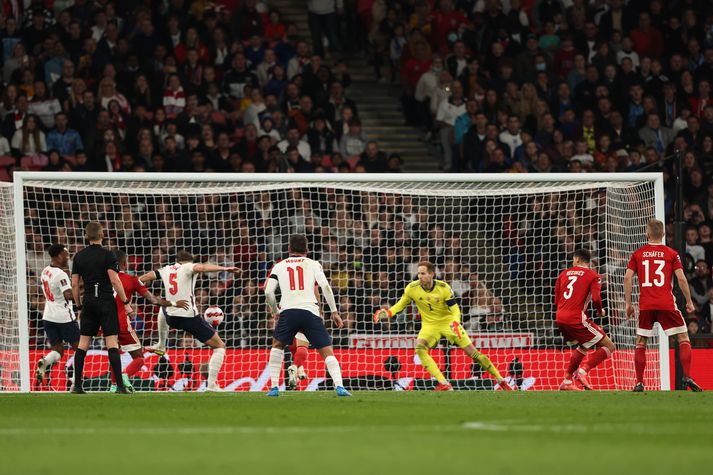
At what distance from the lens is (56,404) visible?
12500 mm

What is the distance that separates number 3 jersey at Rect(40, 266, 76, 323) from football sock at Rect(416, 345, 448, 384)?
14.9 feet

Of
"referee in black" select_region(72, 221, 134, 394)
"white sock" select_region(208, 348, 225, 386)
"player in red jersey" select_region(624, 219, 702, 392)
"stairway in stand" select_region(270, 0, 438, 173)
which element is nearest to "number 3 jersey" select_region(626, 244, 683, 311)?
"player in red jersey" select_region(624, 219, 702, 392)

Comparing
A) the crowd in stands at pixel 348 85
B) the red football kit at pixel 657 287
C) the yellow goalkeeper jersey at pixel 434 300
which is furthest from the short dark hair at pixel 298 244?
the crowd in stands at pixel 348 85

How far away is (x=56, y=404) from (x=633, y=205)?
9.32m

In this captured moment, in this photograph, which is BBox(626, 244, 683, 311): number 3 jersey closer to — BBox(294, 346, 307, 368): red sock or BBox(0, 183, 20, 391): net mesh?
BBox(294, 346, 307, 368): red sock

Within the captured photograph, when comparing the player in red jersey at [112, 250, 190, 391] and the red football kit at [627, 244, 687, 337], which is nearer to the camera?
the red football kit at [627, 244, 687, 337]

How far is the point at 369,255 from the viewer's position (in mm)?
18922

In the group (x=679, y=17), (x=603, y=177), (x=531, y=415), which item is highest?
(x=679, y=17)

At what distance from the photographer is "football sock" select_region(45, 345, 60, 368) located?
1633cm

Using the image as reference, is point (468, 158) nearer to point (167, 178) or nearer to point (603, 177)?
point (603, 177)

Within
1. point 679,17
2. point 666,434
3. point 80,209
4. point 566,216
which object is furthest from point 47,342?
point 679,17

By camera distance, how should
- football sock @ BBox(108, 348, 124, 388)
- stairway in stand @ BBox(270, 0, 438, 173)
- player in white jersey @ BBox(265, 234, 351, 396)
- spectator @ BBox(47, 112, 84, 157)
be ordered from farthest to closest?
stairway in stand @ BBox(270, 0, 438, 173) < spectator @ BBox(47, 112, 84, 157) < football sock @ BBox(108, 348, 124, 388) < player in white jersey @ BBox(265, 234, 351, 396)

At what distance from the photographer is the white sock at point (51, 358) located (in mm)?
16328

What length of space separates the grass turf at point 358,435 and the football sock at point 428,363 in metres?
2.80
